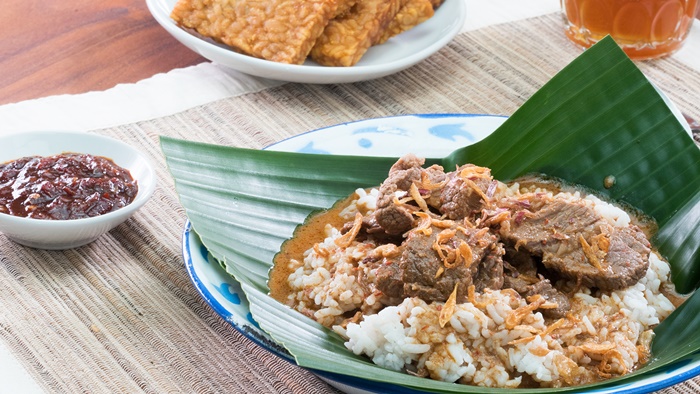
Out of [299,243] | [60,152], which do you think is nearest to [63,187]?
[60,152]

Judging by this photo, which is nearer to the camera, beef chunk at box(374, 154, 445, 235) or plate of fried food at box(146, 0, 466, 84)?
beef chunk at box(374, 154, 445, 235)

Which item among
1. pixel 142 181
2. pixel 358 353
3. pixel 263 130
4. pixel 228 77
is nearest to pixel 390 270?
pixel 358 353

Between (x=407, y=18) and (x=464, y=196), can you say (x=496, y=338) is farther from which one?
(x=407, y=18)

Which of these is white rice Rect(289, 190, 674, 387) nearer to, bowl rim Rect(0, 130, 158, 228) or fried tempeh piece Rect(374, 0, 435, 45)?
bowl rim Rect(0, 130, 158, 228)

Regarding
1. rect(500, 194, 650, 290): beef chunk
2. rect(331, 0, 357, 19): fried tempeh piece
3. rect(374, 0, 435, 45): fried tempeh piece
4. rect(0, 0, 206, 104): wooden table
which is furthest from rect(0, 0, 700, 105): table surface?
rect(500, 194, 650, 290): beef chunk

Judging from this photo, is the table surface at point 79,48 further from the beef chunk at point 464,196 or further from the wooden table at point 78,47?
the beef chunk at point 464,196

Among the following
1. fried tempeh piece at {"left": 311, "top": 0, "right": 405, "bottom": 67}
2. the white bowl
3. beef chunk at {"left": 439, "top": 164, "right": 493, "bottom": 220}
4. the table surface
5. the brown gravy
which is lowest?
the table surface
